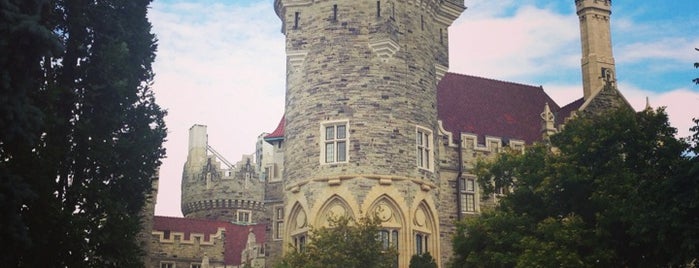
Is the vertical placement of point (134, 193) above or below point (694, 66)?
below

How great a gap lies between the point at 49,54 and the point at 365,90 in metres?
17.0

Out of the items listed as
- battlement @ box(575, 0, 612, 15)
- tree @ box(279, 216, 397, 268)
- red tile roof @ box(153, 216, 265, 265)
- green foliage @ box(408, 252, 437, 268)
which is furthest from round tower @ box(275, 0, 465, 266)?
red tile roof @ box(153, 216, 265, 265)

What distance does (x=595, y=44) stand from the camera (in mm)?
43844

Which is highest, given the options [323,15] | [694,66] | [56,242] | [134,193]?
[323,15]

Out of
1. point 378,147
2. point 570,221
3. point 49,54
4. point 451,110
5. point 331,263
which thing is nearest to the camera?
point 49,54

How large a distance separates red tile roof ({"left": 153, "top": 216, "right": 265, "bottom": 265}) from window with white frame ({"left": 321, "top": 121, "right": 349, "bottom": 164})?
22.7 metres

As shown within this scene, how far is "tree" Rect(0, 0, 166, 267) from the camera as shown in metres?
16.0

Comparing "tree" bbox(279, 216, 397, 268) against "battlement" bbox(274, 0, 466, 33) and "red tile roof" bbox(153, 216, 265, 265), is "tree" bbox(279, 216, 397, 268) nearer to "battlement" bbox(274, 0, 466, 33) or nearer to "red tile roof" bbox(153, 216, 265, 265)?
"battlement" bbox(274, 0, 466, 33)

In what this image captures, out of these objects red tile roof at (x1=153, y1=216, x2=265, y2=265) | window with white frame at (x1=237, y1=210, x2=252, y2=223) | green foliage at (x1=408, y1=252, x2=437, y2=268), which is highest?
window with white frame at (x1=237, y1=210, x2=252, y2=223)

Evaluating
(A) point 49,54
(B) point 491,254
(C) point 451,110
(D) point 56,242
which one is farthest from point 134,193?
(C) point 451,110

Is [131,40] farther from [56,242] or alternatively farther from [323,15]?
[323,15]

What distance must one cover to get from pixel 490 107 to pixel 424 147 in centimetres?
937

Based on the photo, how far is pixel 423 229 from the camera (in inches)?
1287

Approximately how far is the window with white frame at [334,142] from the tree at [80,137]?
365 inches
